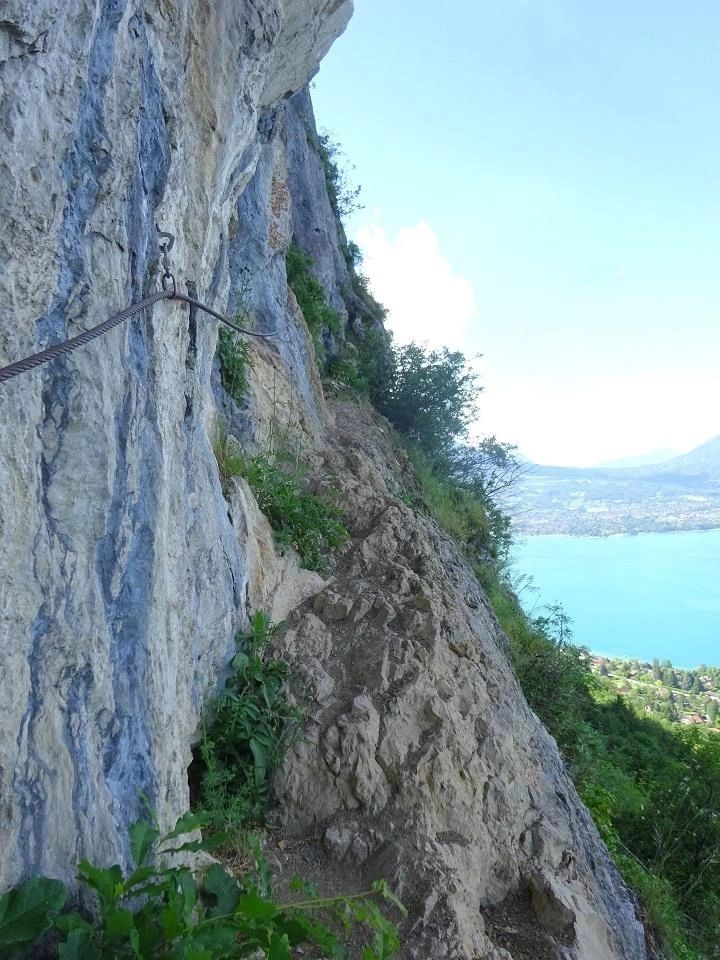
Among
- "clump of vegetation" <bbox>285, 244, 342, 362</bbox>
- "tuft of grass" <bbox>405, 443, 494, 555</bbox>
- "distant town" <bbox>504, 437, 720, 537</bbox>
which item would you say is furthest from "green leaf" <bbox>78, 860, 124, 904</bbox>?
"distant town" <bbox>504, 437, 720, 537</bbox>

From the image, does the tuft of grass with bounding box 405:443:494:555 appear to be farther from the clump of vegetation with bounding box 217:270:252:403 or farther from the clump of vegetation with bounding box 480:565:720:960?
the clump of vegetation with bounding box 217:270:252:403

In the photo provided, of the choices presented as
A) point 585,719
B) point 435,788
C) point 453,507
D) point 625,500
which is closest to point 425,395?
point 453,507

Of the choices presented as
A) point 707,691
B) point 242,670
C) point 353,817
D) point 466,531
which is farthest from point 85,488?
point 707,691

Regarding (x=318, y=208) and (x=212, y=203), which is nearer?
(x=212, y=203)

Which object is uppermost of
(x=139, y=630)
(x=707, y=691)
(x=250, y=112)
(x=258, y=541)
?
(x=250, y=112)

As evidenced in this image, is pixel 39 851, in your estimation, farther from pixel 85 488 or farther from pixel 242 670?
pixel 242 670

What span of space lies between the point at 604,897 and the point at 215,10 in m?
5.41

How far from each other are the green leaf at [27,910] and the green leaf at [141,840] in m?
0.29

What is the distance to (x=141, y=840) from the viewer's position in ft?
5.83

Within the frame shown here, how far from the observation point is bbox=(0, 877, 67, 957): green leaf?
1384 mm

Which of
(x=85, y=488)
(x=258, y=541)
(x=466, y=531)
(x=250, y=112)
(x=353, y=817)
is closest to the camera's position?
(x=85, y=488)

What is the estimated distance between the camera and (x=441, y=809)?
3188mm

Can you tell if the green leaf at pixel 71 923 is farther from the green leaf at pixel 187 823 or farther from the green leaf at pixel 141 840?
the green leaf at pixel 187 823

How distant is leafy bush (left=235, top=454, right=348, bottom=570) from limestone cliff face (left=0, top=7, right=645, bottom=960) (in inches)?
6.2
